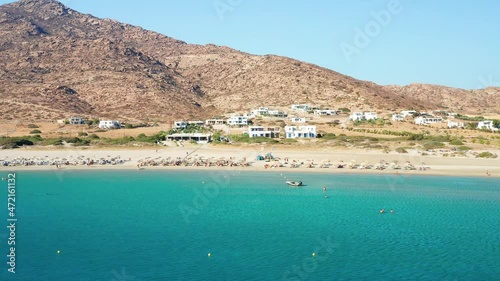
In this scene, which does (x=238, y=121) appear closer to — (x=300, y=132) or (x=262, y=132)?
(x=262, y=132)

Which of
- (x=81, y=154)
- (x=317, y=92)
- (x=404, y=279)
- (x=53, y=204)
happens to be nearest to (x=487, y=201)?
(x=404, y=279)

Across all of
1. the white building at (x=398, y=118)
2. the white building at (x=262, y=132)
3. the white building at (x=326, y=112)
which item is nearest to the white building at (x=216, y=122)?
the white building at (x=262, y=132)

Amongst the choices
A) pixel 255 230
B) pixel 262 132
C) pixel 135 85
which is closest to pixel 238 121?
pixel 262 132

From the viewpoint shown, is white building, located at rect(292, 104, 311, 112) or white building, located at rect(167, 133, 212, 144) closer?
white building, located at rect(167, 133, 212, 144)

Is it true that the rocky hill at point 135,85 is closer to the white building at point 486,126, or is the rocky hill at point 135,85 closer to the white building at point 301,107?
the white building at point 301,107

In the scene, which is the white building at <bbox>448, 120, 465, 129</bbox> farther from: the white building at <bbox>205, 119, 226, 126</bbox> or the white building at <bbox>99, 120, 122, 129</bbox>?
the white building at <bbox>99, 120, 122, 129</bbox>

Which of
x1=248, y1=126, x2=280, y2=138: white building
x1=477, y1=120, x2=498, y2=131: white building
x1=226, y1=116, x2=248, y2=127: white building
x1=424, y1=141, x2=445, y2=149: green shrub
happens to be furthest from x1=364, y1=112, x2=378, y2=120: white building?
x1=424, y1=141, x2=445, y2=149: green shrub

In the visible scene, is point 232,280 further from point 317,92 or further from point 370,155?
point 317,92

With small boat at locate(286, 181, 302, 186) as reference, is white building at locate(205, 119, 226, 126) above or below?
above
